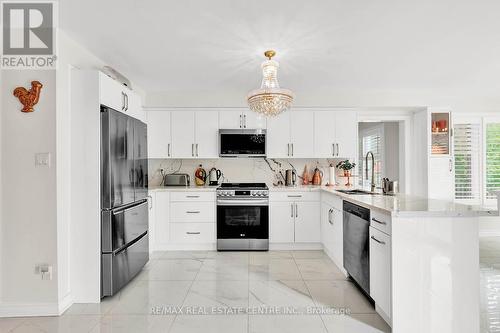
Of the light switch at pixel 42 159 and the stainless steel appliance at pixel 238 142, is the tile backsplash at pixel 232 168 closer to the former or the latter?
the stainless steel appliance at pixel 238 142

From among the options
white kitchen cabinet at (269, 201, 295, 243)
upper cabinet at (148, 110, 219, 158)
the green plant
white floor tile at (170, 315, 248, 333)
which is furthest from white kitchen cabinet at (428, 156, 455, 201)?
white floor tile at (170, 315, 248, 333)

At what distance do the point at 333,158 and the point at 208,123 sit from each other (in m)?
2.13

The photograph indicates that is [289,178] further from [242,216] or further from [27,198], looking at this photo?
[27,198]

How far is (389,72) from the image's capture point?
11.9 feet

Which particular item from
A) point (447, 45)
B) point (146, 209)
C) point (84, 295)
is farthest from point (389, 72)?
point (84, 295)

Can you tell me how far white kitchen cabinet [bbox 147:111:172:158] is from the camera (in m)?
4.46

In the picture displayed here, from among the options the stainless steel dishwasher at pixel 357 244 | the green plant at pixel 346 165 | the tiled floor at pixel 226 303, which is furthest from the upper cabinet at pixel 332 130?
the tiled floor at pixel 226 303

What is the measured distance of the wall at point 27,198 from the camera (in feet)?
7.80

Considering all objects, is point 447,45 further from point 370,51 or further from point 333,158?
point 333,158

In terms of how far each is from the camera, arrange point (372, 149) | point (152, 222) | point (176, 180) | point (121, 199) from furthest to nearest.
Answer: point (372, 149) < point (176, 180) < point (152, 222) < point (121, 199)

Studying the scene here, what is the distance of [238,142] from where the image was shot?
14.6 ft

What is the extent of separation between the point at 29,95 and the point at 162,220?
236cm

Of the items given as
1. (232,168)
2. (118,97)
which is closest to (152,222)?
(232,168)

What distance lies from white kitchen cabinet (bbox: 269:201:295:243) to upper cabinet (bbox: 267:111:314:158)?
819mm
